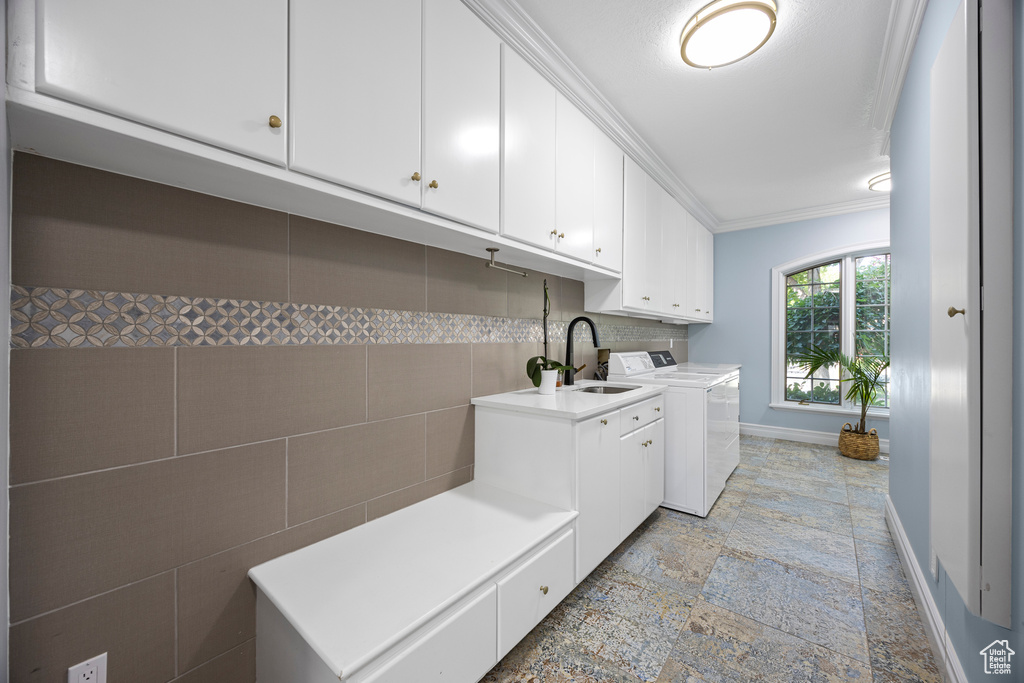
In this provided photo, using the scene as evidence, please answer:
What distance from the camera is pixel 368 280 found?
1538 millimetres

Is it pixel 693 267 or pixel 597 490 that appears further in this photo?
pixel 693 267

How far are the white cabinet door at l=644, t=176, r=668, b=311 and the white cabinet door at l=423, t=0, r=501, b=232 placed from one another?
5.62 ft

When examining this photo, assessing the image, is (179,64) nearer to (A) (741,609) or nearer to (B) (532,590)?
(B) (532,590)

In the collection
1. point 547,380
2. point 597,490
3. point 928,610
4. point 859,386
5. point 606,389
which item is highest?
point 547,380

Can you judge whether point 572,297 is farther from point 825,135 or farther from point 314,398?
point 825,135

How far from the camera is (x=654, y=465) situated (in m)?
2.52

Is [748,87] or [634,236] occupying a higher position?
[748,87]

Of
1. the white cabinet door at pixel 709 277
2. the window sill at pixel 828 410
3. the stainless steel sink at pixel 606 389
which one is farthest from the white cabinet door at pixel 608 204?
the window sill at pixel 828 410

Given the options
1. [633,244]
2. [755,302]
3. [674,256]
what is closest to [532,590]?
A: [633,244]

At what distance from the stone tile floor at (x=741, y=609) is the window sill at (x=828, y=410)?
1803 millimetres

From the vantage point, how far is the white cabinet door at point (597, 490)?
1.72 meters

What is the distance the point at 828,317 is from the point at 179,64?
5.55 meters

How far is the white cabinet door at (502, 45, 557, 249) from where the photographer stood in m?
1.68

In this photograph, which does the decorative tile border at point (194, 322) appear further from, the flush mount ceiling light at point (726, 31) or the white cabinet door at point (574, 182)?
the flush mount ceiling light at point (726, 31)
